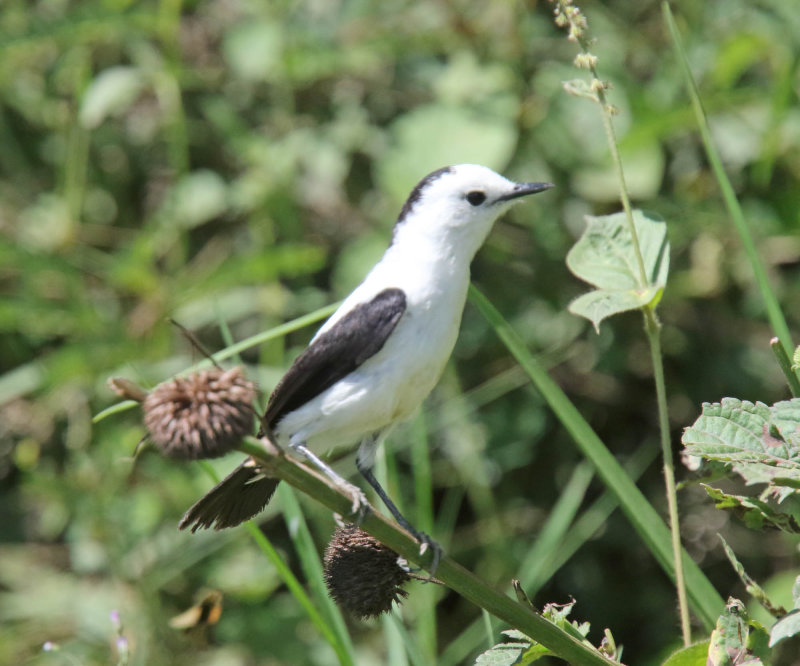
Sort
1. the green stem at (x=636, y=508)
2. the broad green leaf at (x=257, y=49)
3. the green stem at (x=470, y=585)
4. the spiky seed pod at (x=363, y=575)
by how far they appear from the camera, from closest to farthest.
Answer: the green stem at (x=470, y=585) → the spiky seed pod at (x=363, y=575) → the green stem at (x=636, y=508) → the broad green leaf at (x=257, y=49)

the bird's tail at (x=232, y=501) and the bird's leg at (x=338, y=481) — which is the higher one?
the bird's leg at (x=338, y=481)

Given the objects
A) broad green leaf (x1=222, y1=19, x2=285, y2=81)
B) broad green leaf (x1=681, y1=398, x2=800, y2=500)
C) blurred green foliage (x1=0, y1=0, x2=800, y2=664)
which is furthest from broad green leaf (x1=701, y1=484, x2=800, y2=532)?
broad green leaf (x1=222, y1=19, x2=285, y2=81)

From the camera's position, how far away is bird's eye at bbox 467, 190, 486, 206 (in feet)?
7.49

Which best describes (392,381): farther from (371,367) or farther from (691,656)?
(691,656)

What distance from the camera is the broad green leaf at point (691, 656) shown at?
1.40 metres

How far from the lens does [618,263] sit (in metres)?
1.77

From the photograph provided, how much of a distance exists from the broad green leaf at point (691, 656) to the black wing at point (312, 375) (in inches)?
31.3

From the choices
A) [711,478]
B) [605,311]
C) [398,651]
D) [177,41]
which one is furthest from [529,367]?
[177,41]

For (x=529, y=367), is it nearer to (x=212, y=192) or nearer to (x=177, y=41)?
(x=212, y=192)

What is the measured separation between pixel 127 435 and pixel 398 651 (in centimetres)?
174

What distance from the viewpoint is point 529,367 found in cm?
178

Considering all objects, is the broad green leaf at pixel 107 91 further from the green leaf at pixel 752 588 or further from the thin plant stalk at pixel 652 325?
the green leaf at pixel 752 588

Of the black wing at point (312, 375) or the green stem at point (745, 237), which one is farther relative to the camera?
the black wing at point (312, 375)

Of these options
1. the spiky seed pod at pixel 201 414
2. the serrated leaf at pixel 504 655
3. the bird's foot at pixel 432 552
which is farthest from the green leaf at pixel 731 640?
the spiky seed pod at pixel 201 414
